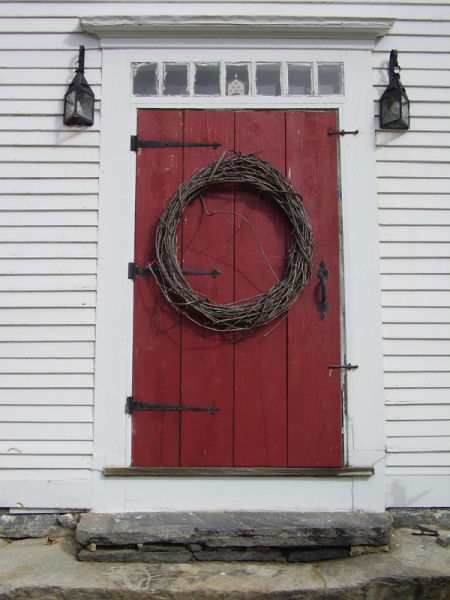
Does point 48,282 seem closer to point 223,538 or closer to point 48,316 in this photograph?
point 48,316

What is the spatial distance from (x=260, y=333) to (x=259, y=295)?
23 cm

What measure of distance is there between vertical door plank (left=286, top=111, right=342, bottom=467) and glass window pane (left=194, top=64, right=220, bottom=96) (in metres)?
0.50

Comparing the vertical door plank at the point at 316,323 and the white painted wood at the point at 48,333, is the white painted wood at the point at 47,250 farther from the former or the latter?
the vertical door plank at the point at 316,323

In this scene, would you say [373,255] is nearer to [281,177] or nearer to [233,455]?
[281,177]

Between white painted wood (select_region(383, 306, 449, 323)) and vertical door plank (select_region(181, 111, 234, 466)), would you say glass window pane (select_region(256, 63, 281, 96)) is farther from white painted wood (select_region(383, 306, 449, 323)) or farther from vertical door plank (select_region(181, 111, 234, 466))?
white painted wood (select_region(383, 306, 449, 323))

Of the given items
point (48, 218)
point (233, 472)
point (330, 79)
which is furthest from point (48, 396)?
point (330, 79)

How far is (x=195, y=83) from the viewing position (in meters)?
3.34

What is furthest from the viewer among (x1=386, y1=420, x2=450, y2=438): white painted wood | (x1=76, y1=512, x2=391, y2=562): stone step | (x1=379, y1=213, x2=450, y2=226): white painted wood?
(x1=379, y1=213, x2=450, y2=226): white painted wood

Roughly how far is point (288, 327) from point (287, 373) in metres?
0.27

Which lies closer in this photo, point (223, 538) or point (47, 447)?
point (223, 538)

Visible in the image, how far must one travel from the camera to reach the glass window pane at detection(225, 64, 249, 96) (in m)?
3.34

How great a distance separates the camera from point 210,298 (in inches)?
127

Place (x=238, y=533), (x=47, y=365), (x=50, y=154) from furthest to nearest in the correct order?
(x=50, y=154) < (x=47, y=365) < (x=238, y=533)

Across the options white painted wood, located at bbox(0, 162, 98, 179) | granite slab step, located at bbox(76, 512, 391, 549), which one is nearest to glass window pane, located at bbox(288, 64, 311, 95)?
white painted wood, located at bbox(0, 162, 98, 179)
